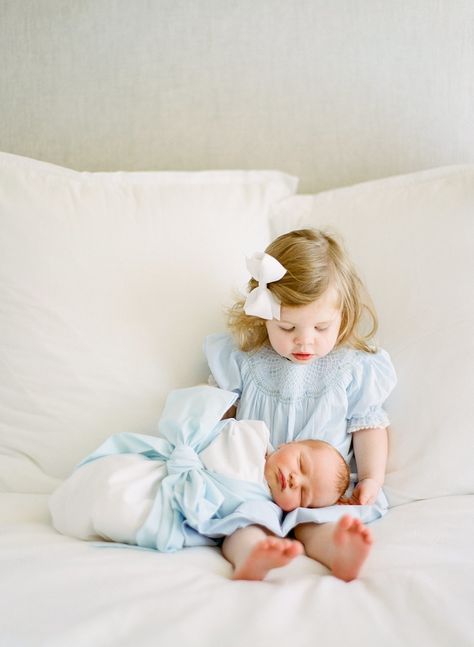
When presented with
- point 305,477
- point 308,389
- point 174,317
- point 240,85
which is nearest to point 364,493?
point 305,477

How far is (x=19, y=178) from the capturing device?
161 centimetres

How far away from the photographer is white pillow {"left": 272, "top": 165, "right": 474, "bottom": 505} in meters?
1.42

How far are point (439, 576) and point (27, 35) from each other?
1.60 meters

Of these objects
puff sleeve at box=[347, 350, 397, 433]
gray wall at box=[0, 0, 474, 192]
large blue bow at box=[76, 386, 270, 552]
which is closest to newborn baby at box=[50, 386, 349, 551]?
large blue bow at box=[76, 386, 270, 552]

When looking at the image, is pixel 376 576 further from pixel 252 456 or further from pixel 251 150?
pixel 251 150

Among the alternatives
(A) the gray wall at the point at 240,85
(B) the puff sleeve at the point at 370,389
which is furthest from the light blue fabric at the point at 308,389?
(A) the gray wall at the point at 240,85

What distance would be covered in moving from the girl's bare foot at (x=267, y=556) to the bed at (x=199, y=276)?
3 centimetres

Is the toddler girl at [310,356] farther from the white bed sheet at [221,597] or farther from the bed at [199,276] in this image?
the white bed sheet at [221,597]

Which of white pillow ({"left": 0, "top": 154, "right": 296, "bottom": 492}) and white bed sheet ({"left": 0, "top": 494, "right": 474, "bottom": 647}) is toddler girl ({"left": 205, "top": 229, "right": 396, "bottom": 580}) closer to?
white pillow ({"left": 0, "top": 154, "right": 296, "bottom": 492})

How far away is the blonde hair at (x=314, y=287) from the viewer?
143 centimetres

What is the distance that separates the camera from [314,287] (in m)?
1.42

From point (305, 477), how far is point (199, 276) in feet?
1.65

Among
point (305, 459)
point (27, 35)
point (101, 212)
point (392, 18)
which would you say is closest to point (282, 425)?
point (305, 459)

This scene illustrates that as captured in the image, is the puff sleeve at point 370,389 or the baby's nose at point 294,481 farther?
the puff sleeve at point 370,389
